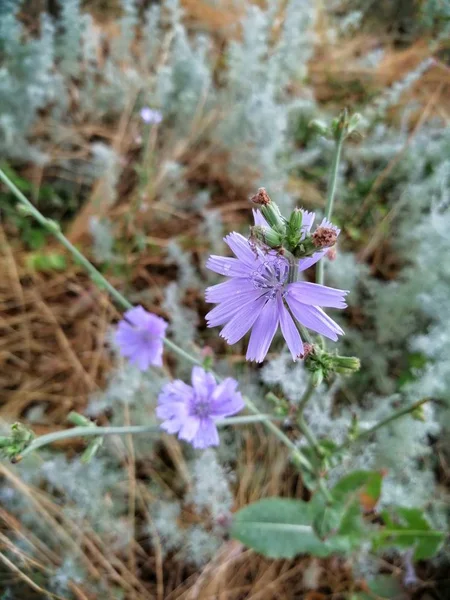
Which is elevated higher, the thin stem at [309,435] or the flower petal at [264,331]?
the flower petal at [264,331]

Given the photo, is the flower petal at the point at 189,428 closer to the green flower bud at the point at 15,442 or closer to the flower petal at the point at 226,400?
the flower petal at the point at 226,400

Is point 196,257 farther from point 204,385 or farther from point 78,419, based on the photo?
point 78,419

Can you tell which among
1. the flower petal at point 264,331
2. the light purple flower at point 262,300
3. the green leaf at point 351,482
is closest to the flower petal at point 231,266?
the light purple flower at point 262,300

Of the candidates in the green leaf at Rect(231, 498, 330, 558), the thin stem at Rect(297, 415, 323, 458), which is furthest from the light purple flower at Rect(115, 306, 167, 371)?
the green leaf at Rect(231, 498, 330, 558)

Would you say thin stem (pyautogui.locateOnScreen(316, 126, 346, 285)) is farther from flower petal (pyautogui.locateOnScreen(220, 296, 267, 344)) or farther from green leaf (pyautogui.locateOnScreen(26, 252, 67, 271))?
green leaf (pyautogui.locateOnScreen(26, 252, 67, 271))

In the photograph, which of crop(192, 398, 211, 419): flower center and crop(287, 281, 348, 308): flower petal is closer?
crop(287, 281, 348, 308): flower petal

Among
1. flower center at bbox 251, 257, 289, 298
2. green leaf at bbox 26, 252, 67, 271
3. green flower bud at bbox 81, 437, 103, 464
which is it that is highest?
green leaf at bbox 26, 252, 67, 271

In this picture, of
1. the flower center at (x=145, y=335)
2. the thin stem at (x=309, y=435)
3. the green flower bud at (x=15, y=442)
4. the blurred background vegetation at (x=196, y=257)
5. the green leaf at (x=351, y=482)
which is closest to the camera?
the green flower bud at (x=15, y=442)
